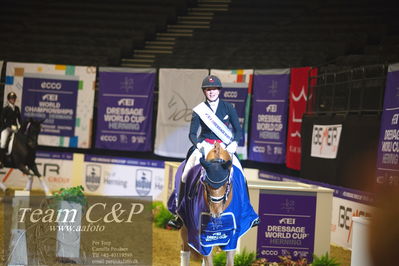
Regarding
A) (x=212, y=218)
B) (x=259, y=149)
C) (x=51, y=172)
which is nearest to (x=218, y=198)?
(x=212, y=218)

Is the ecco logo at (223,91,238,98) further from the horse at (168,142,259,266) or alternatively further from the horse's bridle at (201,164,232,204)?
the horse's bridle at (201,164,232,204)

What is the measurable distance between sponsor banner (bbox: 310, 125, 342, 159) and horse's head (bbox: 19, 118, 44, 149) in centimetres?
630

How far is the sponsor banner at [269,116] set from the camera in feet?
47.0

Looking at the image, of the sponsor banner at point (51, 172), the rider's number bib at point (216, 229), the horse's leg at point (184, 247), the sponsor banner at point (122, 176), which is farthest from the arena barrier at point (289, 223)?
the sponsor banner at point (51, 172)

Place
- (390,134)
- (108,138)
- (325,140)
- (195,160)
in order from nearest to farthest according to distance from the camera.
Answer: (195,160) → (390,134) → (325,140) → (108,138)

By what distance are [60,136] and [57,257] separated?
34.2ft

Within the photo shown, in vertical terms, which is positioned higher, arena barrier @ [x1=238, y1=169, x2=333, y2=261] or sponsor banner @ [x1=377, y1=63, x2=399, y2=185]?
sponsor banner @ [x1=377, y1=63, x2=399, y2=185]

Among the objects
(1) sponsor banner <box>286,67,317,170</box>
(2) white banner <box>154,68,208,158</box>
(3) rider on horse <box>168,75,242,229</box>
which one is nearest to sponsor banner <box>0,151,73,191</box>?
(2) white banner <box>154,68,208,158</box>

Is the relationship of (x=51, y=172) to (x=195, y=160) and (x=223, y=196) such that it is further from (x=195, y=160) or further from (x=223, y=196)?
(x=223, y=196)

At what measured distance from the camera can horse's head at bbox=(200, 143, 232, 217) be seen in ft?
18.2

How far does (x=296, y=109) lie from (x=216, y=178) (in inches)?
339

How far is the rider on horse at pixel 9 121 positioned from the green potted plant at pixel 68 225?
25.9ft

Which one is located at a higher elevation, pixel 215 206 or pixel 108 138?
pixel 108 138

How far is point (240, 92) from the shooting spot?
604 inches
